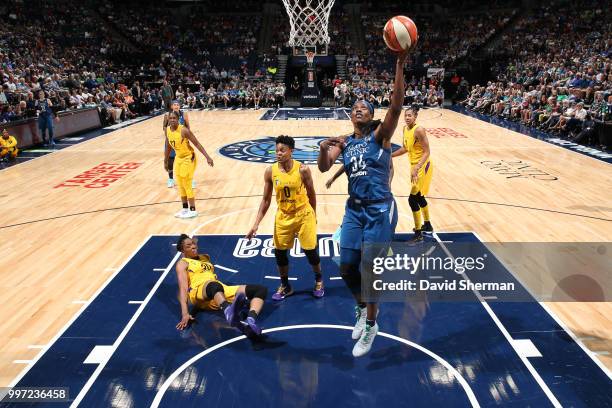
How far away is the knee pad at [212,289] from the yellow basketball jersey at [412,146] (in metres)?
3.38

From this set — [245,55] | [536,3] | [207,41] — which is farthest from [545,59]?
[207,41]

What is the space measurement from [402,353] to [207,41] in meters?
35.7

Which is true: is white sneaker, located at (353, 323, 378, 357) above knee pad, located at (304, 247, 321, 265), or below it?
below

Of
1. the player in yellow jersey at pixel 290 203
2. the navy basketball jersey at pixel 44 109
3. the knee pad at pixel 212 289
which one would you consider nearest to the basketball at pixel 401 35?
the player in yellow jersey at pixel 290 203

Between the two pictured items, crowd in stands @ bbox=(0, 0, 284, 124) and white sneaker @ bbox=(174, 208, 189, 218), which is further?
crowd in stands @ bbox=(0, 0, 284, 124)

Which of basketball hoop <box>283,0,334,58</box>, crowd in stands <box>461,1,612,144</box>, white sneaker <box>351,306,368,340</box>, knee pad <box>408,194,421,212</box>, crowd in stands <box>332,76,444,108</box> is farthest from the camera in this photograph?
crowd in stands <box>332,76,444,108</box>

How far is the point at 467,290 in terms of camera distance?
552 cm

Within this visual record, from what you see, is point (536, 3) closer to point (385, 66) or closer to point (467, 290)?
point (385, 66)

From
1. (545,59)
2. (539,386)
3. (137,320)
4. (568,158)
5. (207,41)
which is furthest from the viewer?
(207,41)

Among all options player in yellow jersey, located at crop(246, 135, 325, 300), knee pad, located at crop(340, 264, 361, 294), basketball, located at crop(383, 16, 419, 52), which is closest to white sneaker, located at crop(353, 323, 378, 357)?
knee pad, located at crop(340, 264, 361, 294)

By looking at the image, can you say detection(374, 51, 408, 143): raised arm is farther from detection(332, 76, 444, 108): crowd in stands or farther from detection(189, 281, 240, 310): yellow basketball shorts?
detection(332, 76, 444, 108): crowd in stands

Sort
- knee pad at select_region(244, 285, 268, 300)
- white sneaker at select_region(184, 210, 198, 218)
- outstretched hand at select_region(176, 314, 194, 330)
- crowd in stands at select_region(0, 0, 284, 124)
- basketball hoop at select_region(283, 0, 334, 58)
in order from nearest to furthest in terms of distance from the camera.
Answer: outstretched hand at select_region(176, 314, 194, 330), knee pad at select_region(244, 285, 268, 300), white sneaker at select_region(184, 210, 198, 218), crowd in stands at select_region(0, 0, 284, 124), basketball hoop at select_region(283, 0, 334, 58)

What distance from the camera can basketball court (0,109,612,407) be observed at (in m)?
3.85

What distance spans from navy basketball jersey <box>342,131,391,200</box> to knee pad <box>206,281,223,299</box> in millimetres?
1716
